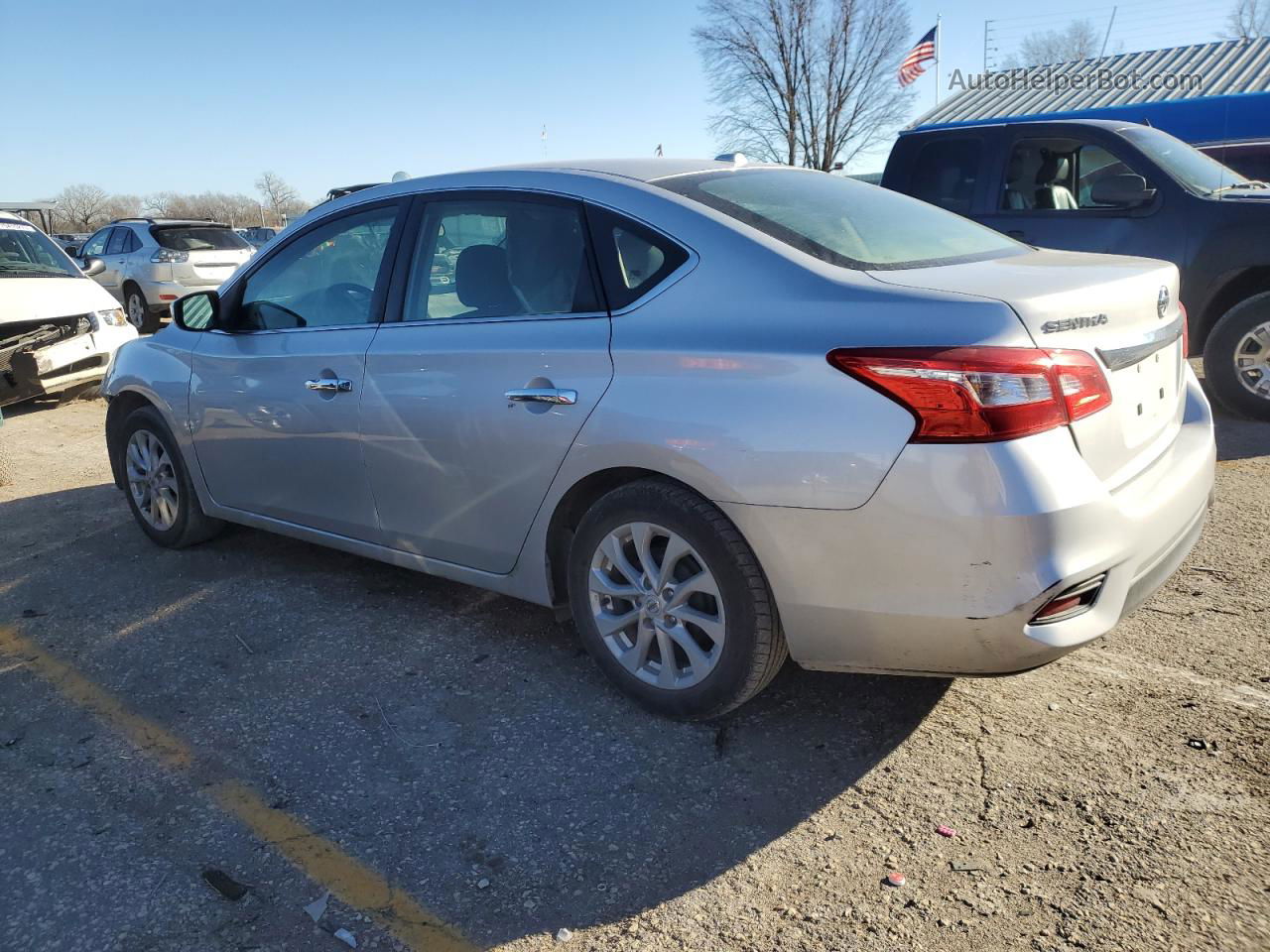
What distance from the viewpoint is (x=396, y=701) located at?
3.29m

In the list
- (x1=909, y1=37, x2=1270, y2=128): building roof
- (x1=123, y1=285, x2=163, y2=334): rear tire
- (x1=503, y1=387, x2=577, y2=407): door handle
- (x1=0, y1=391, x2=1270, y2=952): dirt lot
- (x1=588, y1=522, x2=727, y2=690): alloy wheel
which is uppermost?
(x1=909, y1=37, x2=1270, y2=128): building roof

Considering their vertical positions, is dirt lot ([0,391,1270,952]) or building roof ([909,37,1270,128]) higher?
building roof ([909,37,1270,128])

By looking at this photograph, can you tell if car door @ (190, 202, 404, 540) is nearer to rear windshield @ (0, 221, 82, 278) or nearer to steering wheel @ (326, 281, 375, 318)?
steering wheel @ (326, 281, 375, 318)

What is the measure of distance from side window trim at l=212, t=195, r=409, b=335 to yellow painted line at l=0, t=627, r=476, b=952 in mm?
1546

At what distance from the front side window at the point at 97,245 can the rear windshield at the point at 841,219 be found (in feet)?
50.7

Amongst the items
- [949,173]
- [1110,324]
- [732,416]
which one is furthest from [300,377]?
[949,173]

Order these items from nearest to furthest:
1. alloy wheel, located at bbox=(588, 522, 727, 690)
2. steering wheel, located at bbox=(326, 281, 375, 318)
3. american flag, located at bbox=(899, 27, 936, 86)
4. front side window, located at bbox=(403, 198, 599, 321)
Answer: alloy wheel, located at bbox=(588, 522, 727, 690)
front side window, located at bbox=(403, 198, 599, 321)
steering wheel, located at bbox=(326, 281, 375, 318)
american flag, located at bbox=(899, 27, 936, 86)

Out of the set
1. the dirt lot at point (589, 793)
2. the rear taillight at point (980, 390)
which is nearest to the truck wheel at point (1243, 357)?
the dirt lot at point (589, 793)

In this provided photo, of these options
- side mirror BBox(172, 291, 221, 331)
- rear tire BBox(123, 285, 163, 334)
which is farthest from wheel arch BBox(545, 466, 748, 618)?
rear tire BBox(123, 285, 163, 334)

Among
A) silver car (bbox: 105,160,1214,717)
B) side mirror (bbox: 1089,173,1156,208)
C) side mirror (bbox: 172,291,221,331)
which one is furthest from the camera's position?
side mirror (bbox: 1089,173,1156,208)

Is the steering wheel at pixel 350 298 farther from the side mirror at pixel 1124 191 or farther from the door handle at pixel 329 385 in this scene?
the side mirror at pixel 1124 191

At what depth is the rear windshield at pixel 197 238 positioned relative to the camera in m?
14.9

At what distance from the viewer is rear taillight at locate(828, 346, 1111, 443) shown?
2.32 meters

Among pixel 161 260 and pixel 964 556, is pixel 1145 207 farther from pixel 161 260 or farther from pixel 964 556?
pixel 161 260
